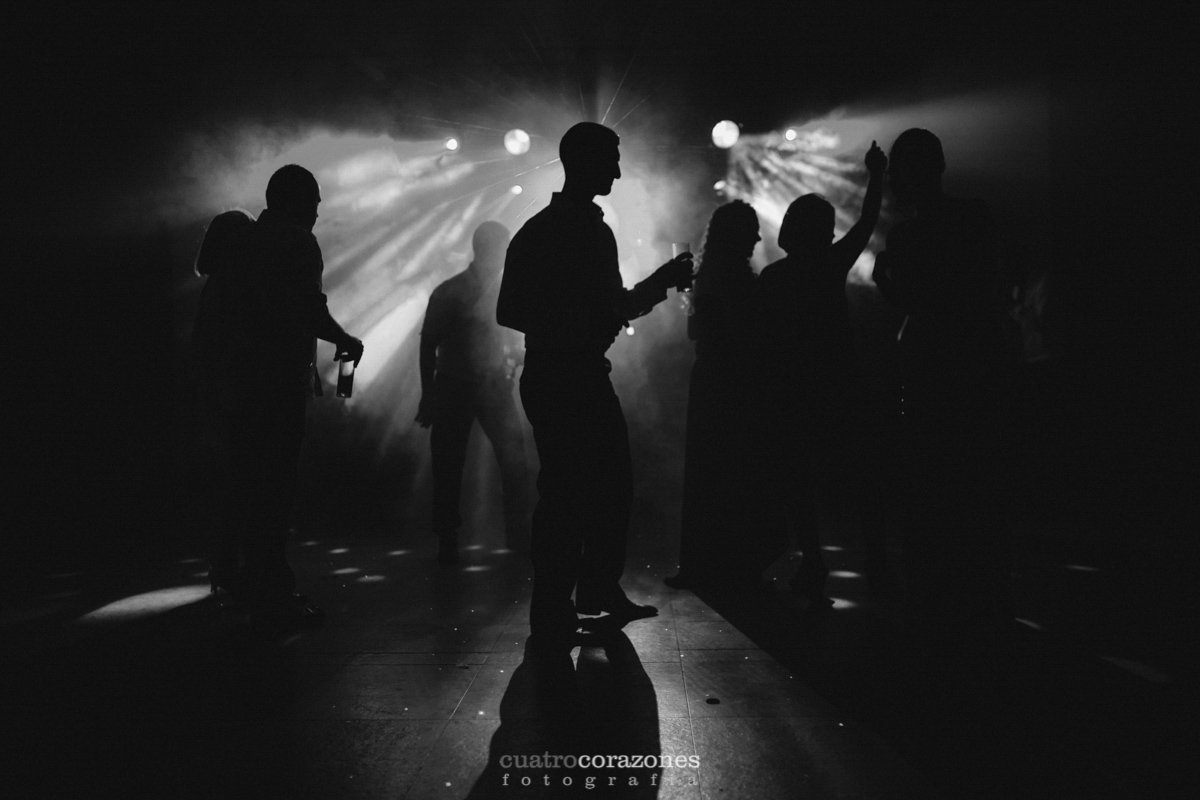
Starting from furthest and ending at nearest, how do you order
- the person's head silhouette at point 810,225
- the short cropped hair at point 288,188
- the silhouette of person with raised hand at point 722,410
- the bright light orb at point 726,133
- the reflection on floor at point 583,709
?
the bright light orb at point 726,133
the silhouette of person with raised hand at point 722,410
the person's head silhouette at point 810,225
the short cropped hair at point 288,188
the reflection on floor at point 583,709

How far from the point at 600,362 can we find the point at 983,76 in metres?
4.69

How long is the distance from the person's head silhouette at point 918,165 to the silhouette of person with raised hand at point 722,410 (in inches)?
28.4

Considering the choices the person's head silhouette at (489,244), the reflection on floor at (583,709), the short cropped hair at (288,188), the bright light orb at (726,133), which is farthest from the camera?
the bright light orb at (726,133)

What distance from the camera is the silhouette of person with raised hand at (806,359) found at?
2.45 m

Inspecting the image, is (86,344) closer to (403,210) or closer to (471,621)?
(403,210)

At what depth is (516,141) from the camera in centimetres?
605

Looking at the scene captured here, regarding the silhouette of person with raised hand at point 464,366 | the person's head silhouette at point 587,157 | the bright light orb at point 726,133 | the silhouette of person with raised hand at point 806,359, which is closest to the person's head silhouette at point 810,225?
the silhouette of person with raised hand at point 806,359

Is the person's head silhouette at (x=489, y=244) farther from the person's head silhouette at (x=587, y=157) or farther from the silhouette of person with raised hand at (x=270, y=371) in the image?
the person's head silhouette at (x=587, y=157)

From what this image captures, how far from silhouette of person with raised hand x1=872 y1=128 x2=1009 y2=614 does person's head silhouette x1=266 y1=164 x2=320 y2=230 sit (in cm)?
196

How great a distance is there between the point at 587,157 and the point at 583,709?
4.73 ft

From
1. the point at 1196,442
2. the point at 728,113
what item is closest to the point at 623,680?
the point at 1196,442

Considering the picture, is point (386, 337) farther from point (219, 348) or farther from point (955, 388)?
point (955, 388)

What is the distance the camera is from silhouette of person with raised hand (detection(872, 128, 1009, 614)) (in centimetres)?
188

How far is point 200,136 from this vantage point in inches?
207
